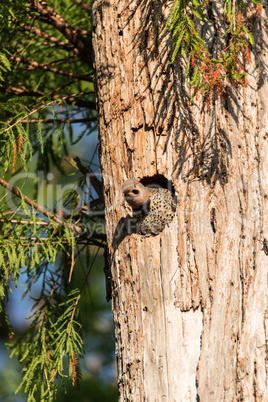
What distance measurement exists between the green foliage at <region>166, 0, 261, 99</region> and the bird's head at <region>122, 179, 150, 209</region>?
65 centimetres

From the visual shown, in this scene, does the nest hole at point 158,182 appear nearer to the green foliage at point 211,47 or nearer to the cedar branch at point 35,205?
the green foliage at point 211,47

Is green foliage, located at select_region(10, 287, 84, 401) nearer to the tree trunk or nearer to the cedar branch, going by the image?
the cedar branch

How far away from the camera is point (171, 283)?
2660 millimetres

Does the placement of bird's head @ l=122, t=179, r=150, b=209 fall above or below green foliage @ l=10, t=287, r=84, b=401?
above

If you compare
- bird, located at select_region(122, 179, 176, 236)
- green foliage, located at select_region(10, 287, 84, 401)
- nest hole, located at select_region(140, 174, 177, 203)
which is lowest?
green foliage, located at select_region(10, 287, 84, 401)

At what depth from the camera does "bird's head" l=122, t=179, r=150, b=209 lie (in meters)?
2.87

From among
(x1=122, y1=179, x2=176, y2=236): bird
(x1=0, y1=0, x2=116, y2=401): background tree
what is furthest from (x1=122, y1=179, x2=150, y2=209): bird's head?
(x1=0, y1=0, x2=116, y2=401): background tree

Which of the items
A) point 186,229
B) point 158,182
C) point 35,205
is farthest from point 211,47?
point 35,205

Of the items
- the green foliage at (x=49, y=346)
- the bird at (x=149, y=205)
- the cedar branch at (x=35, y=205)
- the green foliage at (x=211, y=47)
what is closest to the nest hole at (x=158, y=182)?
the bird at (x=149, y=205)

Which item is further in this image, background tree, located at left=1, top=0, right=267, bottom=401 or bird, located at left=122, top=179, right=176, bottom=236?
bird, located at left=122, top=179, right=176, bottom=236

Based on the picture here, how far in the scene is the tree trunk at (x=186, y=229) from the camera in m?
2.53

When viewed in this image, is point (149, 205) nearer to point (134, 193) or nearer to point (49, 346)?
point (134, 193)

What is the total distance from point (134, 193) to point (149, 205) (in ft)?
1.34

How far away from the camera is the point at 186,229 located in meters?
2.71
